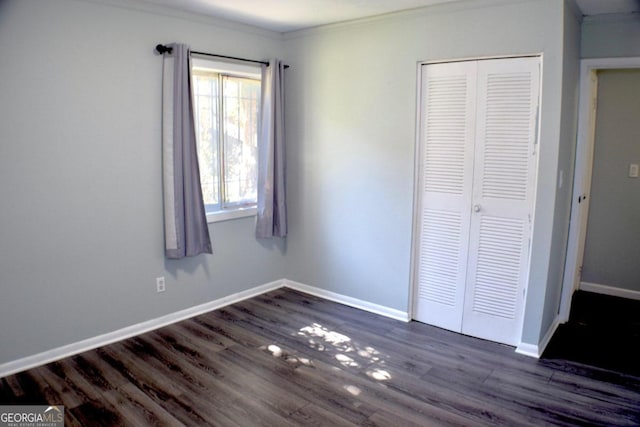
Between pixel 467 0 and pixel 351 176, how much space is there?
159 centimetres

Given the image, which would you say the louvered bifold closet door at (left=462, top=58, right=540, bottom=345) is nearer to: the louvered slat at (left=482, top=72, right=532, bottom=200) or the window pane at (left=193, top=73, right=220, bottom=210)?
the louvered slat at (left=482, top=72, right=532, bottom=200)

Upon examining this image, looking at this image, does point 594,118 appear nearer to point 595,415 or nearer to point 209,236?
point 595,415

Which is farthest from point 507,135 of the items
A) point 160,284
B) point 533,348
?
point 160,284

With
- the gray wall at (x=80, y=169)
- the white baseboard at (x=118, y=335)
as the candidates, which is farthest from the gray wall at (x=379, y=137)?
the gray wall at (x=80, y=169)

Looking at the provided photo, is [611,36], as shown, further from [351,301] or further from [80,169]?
[80,169]

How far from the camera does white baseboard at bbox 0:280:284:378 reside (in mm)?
2892

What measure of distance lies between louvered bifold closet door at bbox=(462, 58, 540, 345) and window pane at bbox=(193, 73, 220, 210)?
2.09 m

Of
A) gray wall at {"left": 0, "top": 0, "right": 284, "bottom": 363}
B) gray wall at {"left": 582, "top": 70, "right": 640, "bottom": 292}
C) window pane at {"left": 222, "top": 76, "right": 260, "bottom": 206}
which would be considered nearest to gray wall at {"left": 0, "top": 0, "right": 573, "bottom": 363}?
gray wall at {"left": 0, "top": 0, "right": 284, "bottom": 363}

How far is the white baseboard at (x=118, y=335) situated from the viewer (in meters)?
2.89

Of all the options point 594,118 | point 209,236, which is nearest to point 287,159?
point 209,236

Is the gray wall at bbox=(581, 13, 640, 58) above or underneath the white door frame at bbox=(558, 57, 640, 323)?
above

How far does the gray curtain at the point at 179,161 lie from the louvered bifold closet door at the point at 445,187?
176 cm

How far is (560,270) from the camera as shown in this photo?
3621 millimetres

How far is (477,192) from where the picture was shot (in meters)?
3.36
